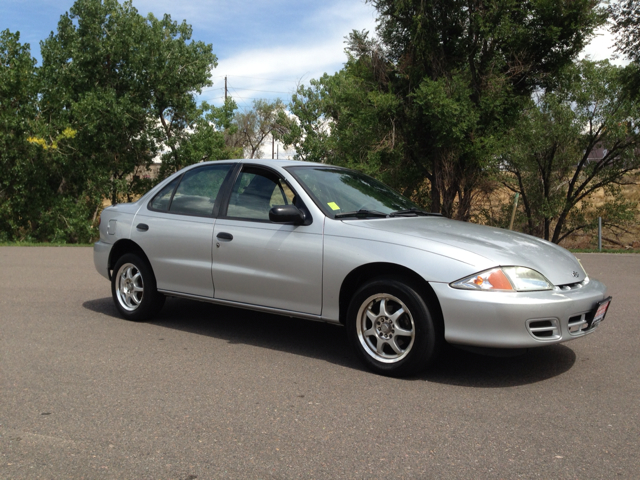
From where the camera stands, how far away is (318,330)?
21.9 ft

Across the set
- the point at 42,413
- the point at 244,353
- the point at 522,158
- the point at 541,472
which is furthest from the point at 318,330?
the point at 522,158

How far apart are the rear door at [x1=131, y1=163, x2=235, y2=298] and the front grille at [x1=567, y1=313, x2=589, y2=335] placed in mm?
3156

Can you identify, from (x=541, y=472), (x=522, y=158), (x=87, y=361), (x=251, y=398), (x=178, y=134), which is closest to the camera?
(x=541, y=472)

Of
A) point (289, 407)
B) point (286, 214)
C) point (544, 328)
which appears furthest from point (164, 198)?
point (544, 328)

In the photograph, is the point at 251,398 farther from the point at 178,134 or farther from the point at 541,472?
the point at 178,134

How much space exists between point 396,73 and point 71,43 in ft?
51.2

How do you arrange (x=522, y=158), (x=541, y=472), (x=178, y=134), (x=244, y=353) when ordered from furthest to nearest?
(x=178, y=134) → (x=522, y=158) → (x=244, y=353) → (x=541, y=472)

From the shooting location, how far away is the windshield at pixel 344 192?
5688 mm

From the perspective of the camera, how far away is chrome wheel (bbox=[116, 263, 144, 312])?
688cm

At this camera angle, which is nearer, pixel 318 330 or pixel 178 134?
pixel 318 330

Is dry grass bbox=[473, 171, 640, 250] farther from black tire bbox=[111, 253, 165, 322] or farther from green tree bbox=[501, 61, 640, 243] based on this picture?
black tire bbox=[111, 253, 165, 322]

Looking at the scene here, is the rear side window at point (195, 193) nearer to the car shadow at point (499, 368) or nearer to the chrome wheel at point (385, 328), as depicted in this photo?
the chrome wheel at point (385, 328)

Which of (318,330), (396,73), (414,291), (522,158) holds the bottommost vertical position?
(318,330)

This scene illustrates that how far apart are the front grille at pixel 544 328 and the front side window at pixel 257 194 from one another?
7.63 ft
